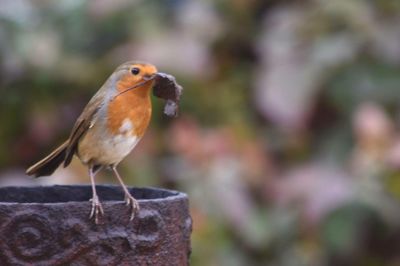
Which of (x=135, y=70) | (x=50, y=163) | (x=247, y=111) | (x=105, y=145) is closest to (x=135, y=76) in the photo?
(x=135, y=70)

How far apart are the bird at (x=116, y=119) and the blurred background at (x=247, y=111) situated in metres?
1.70

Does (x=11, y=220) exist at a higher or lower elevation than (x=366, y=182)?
higher

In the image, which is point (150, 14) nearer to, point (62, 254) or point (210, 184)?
point (210, 184)

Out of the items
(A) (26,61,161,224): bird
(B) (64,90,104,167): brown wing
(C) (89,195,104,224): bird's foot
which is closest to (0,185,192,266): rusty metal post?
(C) (89,195,104,224): bird's foot

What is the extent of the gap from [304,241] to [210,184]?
0.45m

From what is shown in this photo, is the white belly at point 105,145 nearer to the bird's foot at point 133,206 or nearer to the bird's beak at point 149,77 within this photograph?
the bird's beak at point 149,77

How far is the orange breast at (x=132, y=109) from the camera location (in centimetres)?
198

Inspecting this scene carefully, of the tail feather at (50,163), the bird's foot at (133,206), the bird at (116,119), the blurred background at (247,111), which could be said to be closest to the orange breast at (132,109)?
the bird at (116,119)

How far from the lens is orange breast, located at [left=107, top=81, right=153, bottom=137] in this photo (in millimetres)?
1977

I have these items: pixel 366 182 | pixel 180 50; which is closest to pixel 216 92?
pixel 180 50

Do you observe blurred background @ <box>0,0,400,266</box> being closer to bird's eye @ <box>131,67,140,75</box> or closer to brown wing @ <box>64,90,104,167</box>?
brown wing @ <box>64,90,104,167</box>

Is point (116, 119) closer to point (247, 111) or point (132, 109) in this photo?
point (132, 109)

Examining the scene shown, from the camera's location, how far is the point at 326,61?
422 cm

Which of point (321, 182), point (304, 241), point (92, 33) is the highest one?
point (92, 33)
